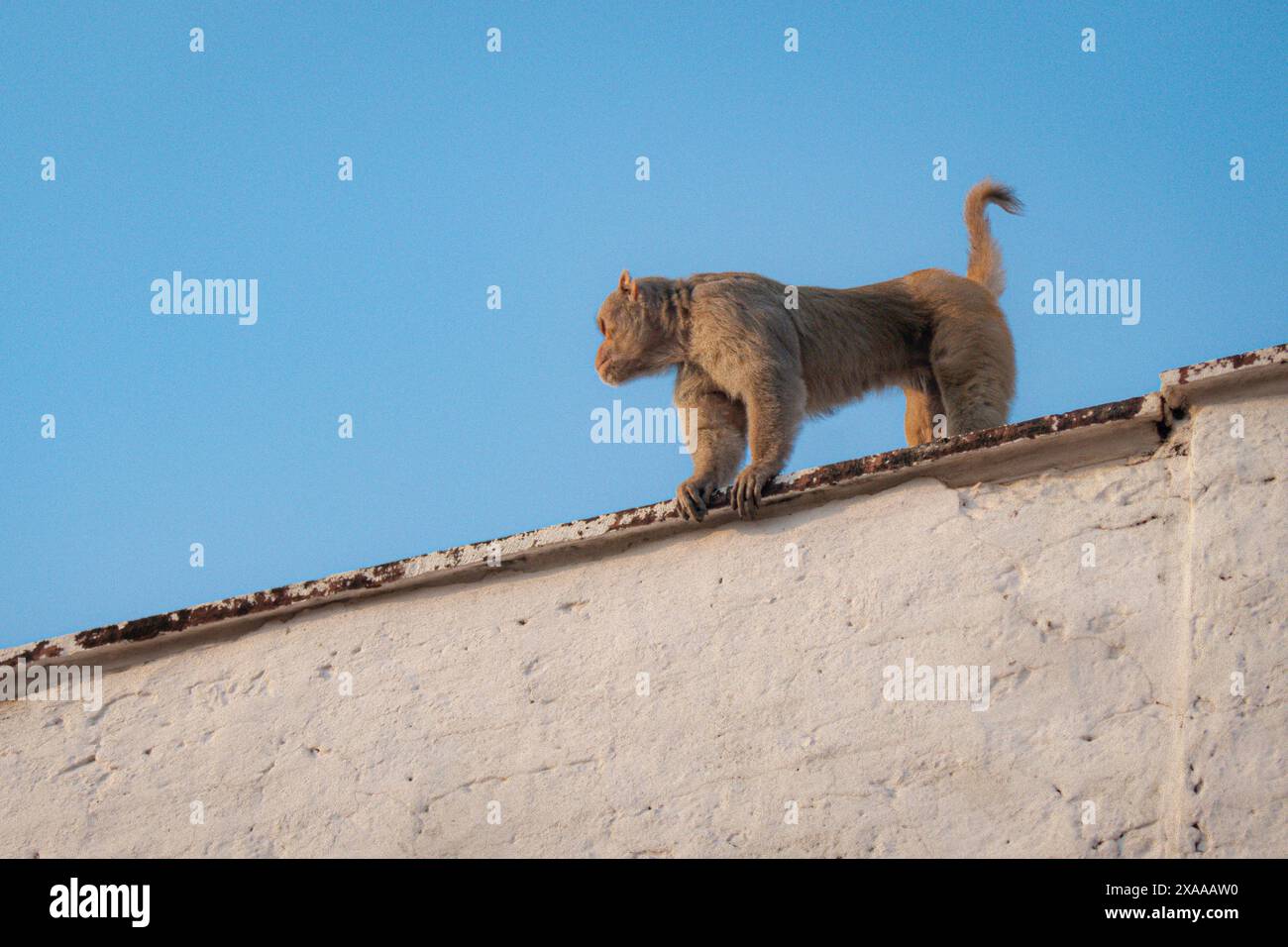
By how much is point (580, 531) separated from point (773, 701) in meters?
1.16

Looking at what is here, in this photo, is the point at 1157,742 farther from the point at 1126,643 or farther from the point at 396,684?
the point at 396,684

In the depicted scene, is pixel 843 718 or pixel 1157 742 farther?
pixel 843 718

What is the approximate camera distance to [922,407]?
9.36 metres

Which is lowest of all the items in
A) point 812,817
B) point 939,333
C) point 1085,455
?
point 812,817

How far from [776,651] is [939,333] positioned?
3.74 meters

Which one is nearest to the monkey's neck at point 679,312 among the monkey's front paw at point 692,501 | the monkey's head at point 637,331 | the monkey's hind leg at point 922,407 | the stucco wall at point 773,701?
the monkey's head at point 637,331

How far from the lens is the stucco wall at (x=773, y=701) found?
5.19m

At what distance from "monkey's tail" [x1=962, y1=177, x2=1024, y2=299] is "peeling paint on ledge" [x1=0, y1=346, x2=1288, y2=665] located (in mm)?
3615

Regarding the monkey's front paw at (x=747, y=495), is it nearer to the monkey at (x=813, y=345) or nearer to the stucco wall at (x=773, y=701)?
the stucco wall at (x=773, y=701)

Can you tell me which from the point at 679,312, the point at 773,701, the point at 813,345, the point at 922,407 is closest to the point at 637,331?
the point at 679,312

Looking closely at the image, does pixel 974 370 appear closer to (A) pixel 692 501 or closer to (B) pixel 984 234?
(B) pixel 984 234

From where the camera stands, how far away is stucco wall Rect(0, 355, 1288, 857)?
5.19 m

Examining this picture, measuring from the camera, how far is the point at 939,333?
9078mm
